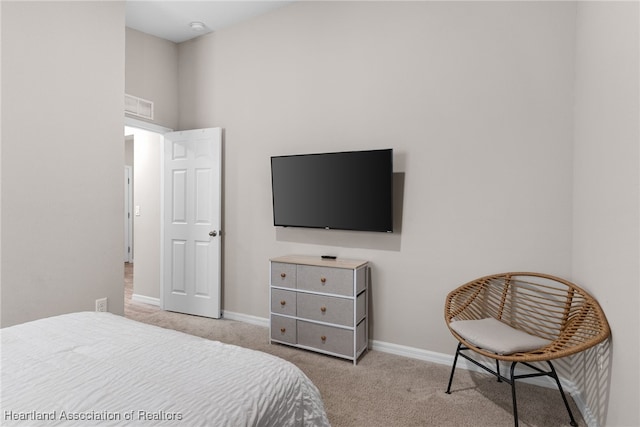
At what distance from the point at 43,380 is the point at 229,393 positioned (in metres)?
0.59

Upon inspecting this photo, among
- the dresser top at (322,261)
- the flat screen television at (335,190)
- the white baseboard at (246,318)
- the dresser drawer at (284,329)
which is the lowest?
the white baseboard at (246,318)

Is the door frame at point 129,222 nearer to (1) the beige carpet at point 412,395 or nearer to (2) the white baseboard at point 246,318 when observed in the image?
(2) the white baseboard at point 246,318

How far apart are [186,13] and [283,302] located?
2.93 metres

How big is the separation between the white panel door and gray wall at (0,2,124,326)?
0.98 m

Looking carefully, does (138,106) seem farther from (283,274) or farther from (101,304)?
(283,274)

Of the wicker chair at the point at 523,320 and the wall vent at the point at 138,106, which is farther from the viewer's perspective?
the wall vent at the point at 138,106

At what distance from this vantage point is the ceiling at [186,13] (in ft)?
11.3

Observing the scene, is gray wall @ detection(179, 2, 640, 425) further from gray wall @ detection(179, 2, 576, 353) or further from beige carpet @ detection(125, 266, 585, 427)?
beige carpet @ detection(125, 266, 585, 427)

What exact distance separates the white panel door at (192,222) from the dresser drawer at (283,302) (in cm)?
95

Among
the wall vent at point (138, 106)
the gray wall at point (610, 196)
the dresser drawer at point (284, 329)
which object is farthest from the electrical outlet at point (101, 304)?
the gray wall at point (610, 196)

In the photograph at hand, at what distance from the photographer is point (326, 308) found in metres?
2.93

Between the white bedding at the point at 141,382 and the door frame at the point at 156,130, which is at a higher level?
the door frame at the point at 156,130

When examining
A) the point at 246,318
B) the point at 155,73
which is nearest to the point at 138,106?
the point at 155,73

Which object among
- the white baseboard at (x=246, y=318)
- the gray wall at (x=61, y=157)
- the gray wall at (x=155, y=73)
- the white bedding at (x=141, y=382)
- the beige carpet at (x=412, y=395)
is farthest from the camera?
the gray wall at (x=155, y=73)
